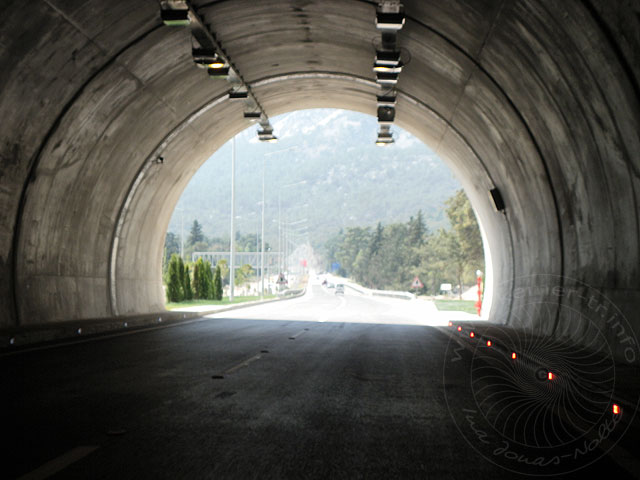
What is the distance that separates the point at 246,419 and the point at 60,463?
2190 mm

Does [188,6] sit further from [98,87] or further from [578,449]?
[578,449]

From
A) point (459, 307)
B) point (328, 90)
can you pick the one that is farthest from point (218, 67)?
point (459, 307)

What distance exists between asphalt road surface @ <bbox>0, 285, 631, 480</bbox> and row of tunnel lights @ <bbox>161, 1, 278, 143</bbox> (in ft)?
21.1

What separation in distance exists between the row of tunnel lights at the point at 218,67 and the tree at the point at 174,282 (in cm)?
1875

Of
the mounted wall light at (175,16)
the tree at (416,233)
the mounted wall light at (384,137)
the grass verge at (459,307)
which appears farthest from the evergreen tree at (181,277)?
the tree at (416,233)

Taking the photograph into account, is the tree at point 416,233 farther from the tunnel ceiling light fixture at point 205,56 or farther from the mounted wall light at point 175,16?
Answer: the mounted wall light at point 175,16

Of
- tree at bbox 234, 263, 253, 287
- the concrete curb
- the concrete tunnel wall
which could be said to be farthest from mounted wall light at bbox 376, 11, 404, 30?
tree at bbox 234, 263, 253, 287

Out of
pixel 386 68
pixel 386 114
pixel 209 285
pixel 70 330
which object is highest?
pixel 386 114

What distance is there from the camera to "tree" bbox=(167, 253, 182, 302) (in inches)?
1716

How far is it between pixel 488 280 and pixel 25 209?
56.8ft

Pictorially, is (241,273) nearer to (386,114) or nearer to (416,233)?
(386,114)

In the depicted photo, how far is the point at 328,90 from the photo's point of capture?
82.6ft

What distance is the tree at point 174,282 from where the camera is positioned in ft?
143

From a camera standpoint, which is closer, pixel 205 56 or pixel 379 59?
pixel 379 59
